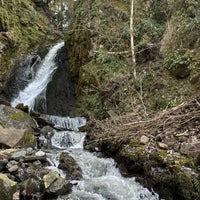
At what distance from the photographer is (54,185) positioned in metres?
5.99

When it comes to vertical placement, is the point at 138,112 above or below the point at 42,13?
below

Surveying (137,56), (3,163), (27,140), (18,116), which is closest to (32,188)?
(3,163)

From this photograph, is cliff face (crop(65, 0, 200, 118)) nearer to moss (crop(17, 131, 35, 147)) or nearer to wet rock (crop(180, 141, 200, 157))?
wet rock (crop(180, 141, 200, 157))

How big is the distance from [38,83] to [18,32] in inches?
225

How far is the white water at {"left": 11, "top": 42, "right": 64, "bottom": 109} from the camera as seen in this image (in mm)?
13336

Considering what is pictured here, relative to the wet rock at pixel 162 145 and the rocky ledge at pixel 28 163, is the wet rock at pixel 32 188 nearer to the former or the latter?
the rocky ledge at pixel 28 163

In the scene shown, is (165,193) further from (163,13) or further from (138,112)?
(163,13)

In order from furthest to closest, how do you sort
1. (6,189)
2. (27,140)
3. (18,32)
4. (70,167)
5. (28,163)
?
(18,32) < (27,140) < (70,167) < (28,163) < (6,189)

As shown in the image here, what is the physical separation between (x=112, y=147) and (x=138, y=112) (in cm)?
140

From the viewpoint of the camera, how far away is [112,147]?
8.09 metres

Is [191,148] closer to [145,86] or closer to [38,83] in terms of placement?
[145,86]

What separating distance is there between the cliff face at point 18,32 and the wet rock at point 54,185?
27.6 ft

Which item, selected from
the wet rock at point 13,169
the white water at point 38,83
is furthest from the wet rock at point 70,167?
the white water at point 38,83

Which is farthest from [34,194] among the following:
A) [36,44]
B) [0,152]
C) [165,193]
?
[36,44]
